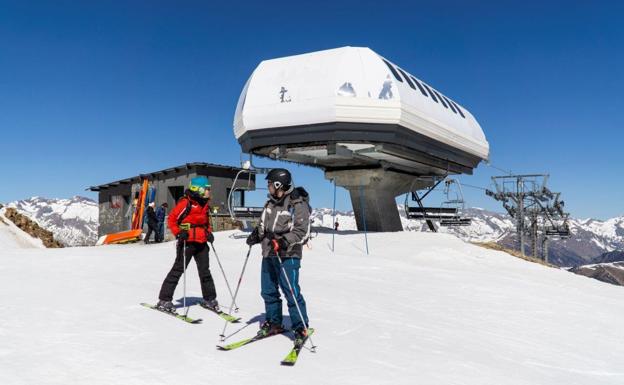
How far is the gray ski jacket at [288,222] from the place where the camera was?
16.4 feet

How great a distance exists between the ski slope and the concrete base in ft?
34.2

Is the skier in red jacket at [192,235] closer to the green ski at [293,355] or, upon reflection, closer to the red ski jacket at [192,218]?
the red ski jacket at [192,218]

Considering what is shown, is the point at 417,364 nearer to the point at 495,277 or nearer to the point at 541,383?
the point at 541,383

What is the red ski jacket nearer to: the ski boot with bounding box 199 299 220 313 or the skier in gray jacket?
the ski boot with bounding box 199 299 220 313

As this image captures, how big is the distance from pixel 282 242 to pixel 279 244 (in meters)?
0.05

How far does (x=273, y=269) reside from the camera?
203 inches

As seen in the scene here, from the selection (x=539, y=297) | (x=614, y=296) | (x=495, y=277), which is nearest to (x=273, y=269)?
(x=539, y=297)

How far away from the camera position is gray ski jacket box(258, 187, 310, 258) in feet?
16.4

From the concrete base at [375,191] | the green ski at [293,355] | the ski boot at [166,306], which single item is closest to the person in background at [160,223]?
the concrete base at [375,191]

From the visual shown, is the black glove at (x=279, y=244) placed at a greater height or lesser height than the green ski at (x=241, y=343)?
greater

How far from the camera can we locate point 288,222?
17.0 feet

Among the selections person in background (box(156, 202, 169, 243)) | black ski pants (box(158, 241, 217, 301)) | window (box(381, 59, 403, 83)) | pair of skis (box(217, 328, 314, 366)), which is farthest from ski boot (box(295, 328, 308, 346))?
person in background (box(156, 202, 169, 243))

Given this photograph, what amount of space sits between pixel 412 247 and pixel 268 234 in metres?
11.3

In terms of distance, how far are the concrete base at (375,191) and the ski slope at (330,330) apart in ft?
34.2
